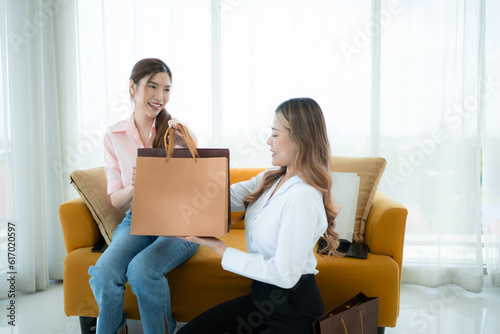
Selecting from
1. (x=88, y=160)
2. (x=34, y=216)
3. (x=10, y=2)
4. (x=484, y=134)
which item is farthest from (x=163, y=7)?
(x=484, y=134)

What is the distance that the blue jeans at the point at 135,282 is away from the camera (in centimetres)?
144

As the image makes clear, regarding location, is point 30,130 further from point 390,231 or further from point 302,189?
point 390,231

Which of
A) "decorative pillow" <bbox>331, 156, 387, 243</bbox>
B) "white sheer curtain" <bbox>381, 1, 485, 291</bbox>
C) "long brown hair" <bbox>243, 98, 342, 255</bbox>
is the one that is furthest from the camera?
"white sheer curtain" <bbox>381, 1, 485, 291</bbox>

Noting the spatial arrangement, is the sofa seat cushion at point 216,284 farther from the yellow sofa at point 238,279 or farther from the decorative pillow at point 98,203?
the decorative pillow at point 98,203

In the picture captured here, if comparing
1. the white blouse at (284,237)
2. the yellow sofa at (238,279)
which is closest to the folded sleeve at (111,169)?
the yellow sofa at (238,279)

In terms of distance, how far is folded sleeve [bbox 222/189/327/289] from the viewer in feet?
3.65

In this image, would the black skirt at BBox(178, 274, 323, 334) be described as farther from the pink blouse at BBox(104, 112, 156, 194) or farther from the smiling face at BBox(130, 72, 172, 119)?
the smiling face at BBox(130, 72, 172, 119)

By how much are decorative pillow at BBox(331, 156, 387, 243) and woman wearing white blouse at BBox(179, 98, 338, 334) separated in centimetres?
64

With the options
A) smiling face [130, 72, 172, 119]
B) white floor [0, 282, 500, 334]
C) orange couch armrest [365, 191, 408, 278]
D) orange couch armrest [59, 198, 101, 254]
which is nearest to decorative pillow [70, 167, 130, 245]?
orange couch armrest [59, 198, 101, 254]

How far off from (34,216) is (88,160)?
51 centimetres

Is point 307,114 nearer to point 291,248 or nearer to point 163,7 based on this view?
point 291,248

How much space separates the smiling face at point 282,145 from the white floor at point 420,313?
1269 mm

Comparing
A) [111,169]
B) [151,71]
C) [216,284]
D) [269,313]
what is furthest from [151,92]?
[269,313]

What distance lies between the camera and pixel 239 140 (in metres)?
2.69
